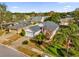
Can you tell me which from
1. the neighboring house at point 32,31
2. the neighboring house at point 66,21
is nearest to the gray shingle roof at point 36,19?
the neighboring house at point 32,31

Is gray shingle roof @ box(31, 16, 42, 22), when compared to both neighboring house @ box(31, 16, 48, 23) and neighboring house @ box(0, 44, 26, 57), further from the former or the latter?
neighboring house @ box(0, 44, 26, 57)

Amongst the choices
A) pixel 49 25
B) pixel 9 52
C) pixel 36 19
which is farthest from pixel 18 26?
pixel 49 25

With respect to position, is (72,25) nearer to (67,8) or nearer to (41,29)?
(67,8)

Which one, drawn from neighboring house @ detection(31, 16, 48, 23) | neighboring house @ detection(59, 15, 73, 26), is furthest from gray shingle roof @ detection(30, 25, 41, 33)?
neighboring house @ detection(59, 15, 73, 26)

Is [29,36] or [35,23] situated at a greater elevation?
[35,23]

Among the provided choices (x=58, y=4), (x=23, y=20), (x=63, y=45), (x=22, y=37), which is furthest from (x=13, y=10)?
(x=63, y=45)

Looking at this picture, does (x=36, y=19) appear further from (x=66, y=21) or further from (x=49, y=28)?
(x=66, y=21)
